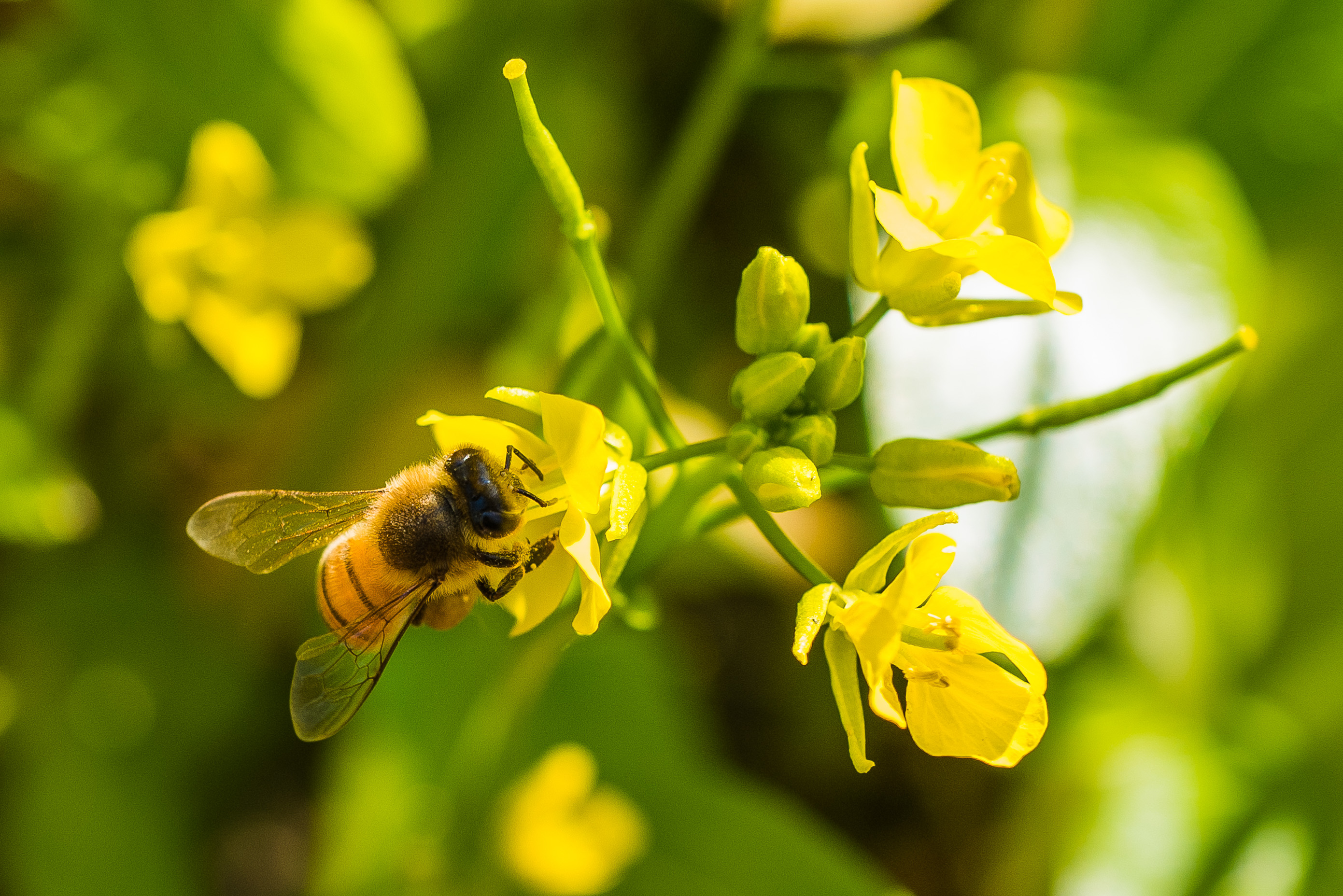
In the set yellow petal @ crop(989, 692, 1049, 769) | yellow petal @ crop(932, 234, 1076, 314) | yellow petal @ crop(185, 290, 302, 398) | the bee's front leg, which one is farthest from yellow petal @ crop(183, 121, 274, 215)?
yellow petal @ crop(989, 692, 1049, 769)

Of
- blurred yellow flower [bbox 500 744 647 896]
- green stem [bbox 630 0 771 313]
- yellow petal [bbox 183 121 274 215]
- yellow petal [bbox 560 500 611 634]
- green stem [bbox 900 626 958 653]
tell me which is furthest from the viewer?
yellow petal [bbox 183 121 274 215]

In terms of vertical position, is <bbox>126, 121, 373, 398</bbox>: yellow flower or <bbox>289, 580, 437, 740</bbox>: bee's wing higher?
<bbox>126, 121, 373, 398</bbox>: yellow flower

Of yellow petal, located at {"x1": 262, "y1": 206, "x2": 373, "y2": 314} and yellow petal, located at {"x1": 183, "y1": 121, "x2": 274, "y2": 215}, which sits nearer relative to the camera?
yellow petal, located at {"x1": 183, "y1": 121, "x2": 274, "y2": 215}

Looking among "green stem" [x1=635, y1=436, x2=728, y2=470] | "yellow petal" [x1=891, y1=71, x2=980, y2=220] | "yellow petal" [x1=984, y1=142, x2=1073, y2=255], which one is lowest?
"green stem" [x1=635, y1=436, x2=728, y2=470]

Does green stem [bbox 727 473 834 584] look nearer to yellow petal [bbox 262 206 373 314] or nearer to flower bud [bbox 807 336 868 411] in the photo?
flower bud [bbox 807 336 868 411]

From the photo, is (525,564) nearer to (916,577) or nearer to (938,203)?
(916,577)

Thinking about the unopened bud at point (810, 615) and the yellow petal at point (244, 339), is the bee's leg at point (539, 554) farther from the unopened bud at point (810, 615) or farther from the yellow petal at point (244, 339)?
the yellow petal at point (244, 339)

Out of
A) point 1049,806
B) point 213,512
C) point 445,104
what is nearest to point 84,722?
point 213,512

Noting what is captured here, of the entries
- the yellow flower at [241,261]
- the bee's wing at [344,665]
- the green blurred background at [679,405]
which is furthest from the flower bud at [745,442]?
the yellow flower at [241,261]
